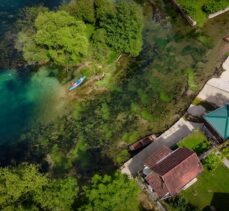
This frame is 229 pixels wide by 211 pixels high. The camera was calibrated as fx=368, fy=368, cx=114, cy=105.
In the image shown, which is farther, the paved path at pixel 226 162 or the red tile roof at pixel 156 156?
the paved path at pixel 226 162

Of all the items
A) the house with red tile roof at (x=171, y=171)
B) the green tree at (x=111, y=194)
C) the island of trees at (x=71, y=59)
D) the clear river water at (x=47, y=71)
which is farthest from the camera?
the clear river water at (x=47, y=71)

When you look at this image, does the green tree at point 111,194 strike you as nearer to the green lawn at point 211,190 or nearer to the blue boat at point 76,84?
the green lawn at point 211,190

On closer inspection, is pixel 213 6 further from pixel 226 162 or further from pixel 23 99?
pixel 23 99

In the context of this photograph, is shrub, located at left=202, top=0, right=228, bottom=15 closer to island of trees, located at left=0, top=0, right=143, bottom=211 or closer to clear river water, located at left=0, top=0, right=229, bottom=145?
clear river water, located at left=0, top=0, right=229, bottom=145

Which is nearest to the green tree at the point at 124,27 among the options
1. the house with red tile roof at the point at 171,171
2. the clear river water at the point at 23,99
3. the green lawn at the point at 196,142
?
the clear river water at the point at 23,99

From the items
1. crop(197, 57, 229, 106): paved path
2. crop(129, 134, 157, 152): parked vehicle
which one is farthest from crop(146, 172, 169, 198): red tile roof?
crop(197, 57, 229, 106): paved path

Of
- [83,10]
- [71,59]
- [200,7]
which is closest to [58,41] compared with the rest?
[71,59]
